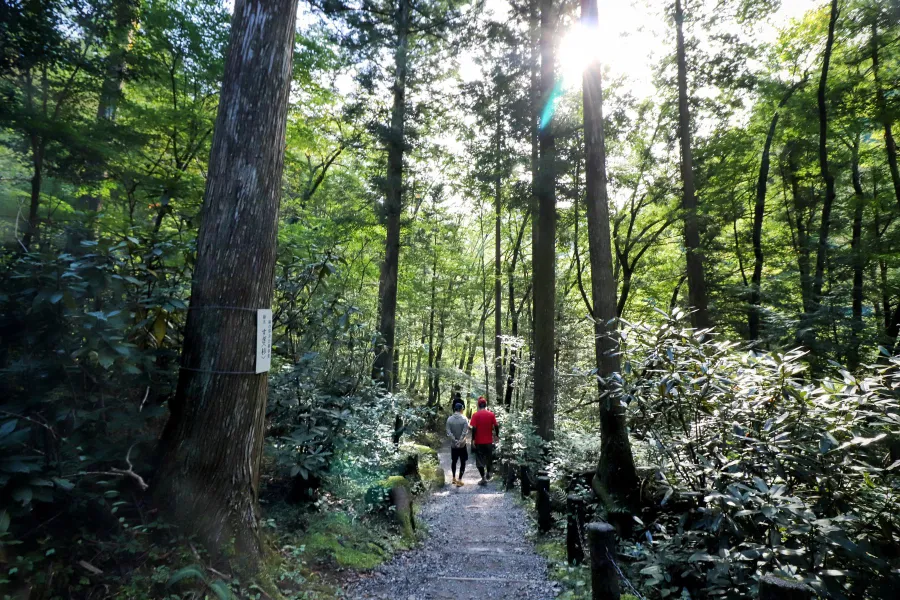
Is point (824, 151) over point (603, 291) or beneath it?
over

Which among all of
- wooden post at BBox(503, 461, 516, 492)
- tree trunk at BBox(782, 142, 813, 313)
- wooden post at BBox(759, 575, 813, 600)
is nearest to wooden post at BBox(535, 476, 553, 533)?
wooden post at BBox(503, 461, 516, 492)

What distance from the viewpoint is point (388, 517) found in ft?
20.6

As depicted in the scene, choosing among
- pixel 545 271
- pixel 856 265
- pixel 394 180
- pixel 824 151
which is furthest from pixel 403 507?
pixel 824 151

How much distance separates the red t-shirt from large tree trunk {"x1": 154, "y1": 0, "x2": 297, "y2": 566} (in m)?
7.03

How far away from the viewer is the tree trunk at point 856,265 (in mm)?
9031

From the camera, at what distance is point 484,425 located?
33.4 ft

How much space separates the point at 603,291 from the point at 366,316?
392 cm

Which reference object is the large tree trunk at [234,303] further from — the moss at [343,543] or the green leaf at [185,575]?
the moss at [343,543]

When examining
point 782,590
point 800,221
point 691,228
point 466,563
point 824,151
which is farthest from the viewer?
point 800,221

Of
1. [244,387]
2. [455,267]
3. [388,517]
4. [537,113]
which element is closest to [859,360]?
[537,113]

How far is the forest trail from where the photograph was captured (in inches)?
174

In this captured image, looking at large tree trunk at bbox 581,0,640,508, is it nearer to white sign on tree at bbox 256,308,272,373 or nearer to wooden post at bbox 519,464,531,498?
wooden post at bbox 519,464,531,498

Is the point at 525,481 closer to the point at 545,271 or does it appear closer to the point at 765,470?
the point at 545,271

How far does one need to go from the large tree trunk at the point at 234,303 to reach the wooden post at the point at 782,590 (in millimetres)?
3367
